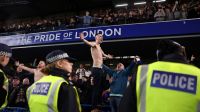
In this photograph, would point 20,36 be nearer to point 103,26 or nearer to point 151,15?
point 103,26

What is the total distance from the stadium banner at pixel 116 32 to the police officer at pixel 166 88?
10715 millimetres

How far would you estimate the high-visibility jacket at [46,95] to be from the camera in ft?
9.69

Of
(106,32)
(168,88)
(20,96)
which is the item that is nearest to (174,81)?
(168,88)

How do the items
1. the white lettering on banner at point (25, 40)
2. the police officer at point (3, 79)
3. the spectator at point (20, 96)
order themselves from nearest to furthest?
1. the police officer at point (3, 79)
2. the spectator at point (20, 96)
3. the white lettering on banner at point (25, 40)

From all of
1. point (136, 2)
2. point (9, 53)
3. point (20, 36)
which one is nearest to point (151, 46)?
point (20, 36)

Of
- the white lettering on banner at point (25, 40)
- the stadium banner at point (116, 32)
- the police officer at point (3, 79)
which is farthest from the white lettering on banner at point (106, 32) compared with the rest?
the police officer at point (3, 79)

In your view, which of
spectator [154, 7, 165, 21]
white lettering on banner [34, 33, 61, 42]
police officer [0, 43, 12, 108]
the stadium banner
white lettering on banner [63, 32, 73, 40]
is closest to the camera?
police officer [0, 43, 12, 108]

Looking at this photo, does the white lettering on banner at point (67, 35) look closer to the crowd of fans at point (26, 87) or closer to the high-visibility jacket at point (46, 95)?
the crowd of fans at point (26, 87)

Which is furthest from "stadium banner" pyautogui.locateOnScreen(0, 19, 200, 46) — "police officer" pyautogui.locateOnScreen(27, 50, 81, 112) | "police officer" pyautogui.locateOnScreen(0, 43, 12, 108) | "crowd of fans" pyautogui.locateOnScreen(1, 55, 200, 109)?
"police officer" pyautogui.locateOnScreen(27, 50, 81, 112)

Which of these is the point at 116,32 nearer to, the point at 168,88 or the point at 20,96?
the point at 20,96

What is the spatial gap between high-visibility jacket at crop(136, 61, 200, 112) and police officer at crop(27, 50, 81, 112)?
2.63ft

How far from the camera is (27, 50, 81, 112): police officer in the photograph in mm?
2893

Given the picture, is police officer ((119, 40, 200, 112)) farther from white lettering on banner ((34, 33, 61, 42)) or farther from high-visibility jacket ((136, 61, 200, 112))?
white lettering on banner ((34, 33, 61, 42))

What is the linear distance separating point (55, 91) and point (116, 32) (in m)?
11.7
